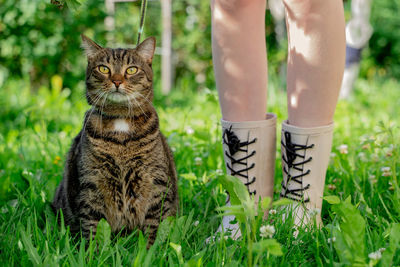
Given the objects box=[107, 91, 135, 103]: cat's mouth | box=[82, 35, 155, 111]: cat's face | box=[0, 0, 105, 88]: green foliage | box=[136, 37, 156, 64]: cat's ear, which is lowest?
box=[107, 91, 135, 103]: cat's mouth

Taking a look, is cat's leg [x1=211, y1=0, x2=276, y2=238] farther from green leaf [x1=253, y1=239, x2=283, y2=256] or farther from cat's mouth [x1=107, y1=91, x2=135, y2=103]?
green leaf [x1=253, y1=239, x2=283, y2=256]

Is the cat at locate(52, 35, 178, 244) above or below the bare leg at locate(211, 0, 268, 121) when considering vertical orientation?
below

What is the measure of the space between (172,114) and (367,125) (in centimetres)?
171

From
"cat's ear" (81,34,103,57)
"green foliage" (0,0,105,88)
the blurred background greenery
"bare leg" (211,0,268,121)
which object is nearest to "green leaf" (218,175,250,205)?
"bare leg" (211,0,268,121)

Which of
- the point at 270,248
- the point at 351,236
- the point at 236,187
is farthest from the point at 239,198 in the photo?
the point at 351,236

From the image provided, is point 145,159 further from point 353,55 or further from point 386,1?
point 386,1

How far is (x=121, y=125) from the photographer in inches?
64.2

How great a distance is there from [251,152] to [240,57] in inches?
15.2

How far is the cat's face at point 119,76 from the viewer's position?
1595mm

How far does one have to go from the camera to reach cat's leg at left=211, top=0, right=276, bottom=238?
65.9 inches

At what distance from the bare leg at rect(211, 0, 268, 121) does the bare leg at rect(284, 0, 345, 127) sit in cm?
14

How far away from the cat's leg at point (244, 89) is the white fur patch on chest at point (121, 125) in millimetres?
403

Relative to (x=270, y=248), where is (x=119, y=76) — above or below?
above

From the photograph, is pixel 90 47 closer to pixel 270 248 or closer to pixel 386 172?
pixel 270 248
